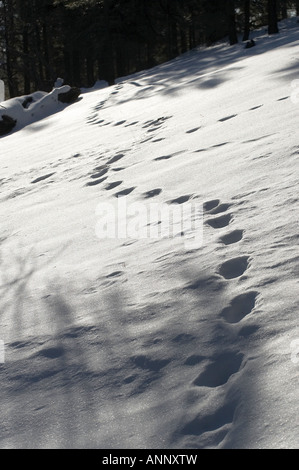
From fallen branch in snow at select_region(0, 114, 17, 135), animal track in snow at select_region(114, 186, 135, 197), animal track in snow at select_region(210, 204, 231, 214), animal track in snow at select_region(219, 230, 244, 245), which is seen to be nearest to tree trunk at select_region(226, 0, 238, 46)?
fallen branch in snow at select_region(0, 114, 17, 135)

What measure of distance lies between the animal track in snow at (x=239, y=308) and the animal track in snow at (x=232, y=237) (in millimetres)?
715

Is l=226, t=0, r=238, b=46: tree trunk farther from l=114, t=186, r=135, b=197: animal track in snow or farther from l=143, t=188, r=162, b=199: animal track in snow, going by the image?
l=143, t=188, r=162, b=199: animal track in snow

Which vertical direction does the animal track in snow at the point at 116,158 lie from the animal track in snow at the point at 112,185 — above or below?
above

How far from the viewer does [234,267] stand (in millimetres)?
3152

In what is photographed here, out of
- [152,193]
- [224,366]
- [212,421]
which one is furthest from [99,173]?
[212,421]

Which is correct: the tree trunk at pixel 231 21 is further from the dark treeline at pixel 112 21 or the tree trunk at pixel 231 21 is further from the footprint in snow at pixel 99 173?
the footprint in snow at pixel 99 173

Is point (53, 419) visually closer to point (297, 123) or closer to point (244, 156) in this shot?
point (244, 156)

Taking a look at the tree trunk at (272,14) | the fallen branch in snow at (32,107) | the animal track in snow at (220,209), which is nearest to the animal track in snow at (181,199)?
the animal track in snow at (220,209)

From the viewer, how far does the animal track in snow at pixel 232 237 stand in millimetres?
3477

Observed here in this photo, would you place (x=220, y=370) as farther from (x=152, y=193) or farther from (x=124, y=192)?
(x=124, y=192)

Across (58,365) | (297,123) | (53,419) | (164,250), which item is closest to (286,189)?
(164,250)

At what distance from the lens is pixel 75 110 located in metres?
13.8

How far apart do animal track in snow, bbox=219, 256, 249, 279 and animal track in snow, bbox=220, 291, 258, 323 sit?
0.91 feet

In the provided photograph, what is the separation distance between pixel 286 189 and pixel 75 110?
418 inches
